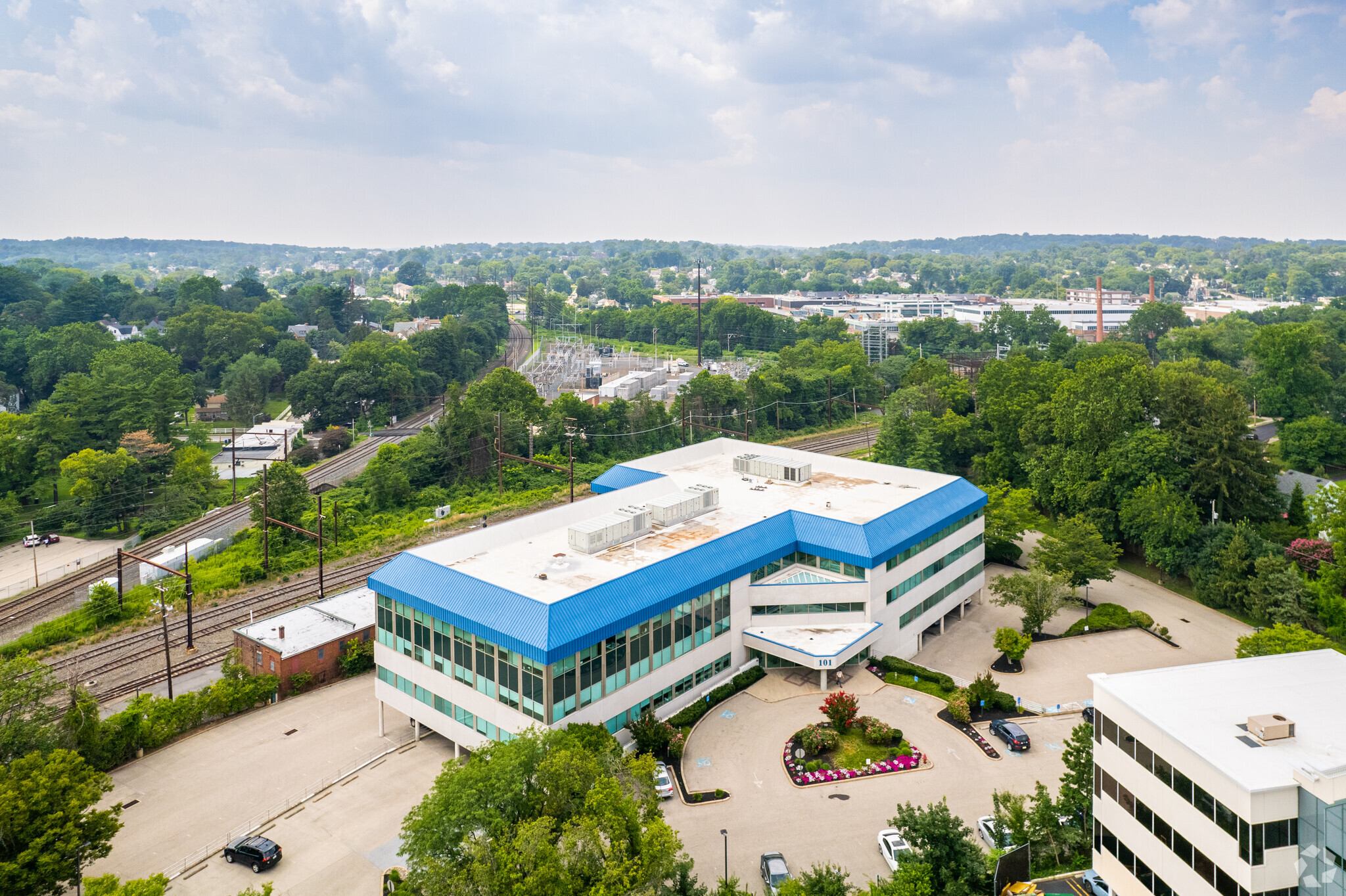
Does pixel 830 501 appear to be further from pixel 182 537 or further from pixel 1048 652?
pixel 182 537

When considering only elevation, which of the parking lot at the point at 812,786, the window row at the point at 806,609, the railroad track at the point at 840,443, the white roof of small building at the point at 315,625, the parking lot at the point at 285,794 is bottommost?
the parking lot at the point at 285,794

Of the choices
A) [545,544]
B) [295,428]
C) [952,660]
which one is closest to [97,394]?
[295,428]

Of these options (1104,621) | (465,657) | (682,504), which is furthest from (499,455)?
(1104,621)

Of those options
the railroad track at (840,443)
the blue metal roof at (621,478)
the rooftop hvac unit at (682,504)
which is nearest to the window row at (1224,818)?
the rooftop hvac unit at (682,504)

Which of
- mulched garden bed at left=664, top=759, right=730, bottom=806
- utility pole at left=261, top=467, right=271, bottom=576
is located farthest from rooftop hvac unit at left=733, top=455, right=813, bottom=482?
utility pole at left=261, top=467, right=271, bottom=576

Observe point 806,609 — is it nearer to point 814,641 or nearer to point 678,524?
point 814,641

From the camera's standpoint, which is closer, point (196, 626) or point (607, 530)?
point (607, 530)

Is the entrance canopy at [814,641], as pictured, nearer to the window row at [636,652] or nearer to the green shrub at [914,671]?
the green shrub at [914,671]
